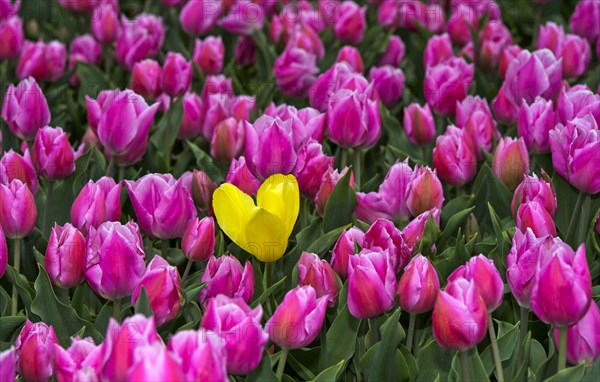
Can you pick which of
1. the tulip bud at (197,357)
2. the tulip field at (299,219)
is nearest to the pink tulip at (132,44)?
the tulip field at (299,219)

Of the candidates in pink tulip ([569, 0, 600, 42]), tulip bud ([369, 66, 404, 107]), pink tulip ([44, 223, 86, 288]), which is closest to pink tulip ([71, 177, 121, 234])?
pink tulip ([44, 223, 86, 288])

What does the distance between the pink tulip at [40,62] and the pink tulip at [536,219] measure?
157 cm

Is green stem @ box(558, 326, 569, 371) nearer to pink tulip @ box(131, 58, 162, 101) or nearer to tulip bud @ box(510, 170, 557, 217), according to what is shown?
tulip bud @ box(510, 170, 557, 217)

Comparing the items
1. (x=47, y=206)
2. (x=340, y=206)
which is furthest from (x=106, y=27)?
(x=340, y=206)

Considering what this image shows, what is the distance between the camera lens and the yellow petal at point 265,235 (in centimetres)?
162

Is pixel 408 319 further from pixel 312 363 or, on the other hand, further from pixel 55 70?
pixel 55 70

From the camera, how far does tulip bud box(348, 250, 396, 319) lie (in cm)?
150

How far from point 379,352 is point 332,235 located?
1.22 feet

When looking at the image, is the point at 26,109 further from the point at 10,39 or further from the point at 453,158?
the point at 453,158

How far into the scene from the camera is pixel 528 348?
5.15 ft

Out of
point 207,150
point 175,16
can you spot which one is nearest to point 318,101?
point 207,150

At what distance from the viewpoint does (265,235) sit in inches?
65.2

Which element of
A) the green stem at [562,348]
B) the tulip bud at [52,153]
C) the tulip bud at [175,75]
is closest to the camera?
the green stem at [562,348]

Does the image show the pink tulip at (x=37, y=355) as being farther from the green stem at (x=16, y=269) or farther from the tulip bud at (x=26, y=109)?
the tulip bud at (x=26, y=109)
